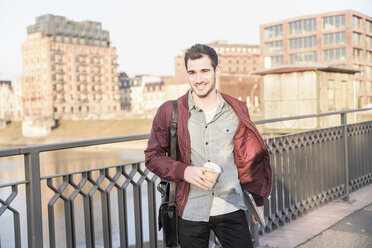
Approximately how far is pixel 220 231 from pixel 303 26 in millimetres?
77372

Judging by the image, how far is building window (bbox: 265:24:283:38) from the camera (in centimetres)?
7719

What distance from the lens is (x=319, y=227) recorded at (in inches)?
197

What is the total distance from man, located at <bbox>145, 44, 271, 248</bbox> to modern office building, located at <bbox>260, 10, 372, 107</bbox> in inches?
2745

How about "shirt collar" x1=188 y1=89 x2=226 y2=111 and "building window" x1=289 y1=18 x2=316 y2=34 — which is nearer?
"shirt collar" x1=188 y1=89 x2=226 y2=111

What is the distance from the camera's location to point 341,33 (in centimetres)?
7038

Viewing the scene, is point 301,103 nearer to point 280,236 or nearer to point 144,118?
point 280,236

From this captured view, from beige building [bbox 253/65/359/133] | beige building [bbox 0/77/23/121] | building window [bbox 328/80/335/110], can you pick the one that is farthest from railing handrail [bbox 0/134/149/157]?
beige building [bbox 0/77/23/121]

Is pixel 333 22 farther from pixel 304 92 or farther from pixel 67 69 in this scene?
pixel 67 69

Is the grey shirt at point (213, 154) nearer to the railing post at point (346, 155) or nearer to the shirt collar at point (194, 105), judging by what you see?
the shirt collar at point (194, 105)

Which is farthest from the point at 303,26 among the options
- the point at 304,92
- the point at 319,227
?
Result: the point at 319,227

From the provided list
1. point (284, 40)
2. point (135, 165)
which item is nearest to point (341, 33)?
point (284, 40)

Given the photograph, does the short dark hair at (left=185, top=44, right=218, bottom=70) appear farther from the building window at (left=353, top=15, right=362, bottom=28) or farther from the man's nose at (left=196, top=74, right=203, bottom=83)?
the building window at (left=353, top=15, right=362, bottom=28)

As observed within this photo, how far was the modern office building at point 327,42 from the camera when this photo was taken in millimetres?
69562

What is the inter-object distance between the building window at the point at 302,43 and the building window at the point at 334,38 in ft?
6.46
